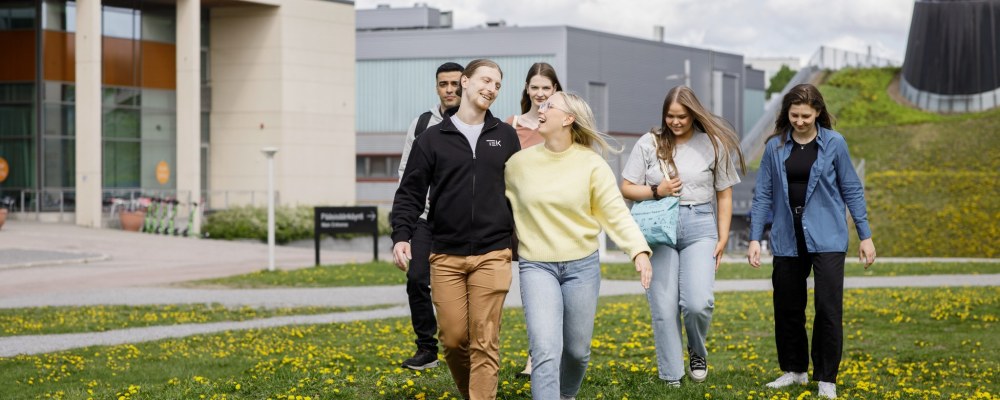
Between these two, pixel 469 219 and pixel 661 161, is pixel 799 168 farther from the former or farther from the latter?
pixel 469 219

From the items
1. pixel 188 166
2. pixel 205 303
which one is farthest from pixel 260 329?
pixel 188 166

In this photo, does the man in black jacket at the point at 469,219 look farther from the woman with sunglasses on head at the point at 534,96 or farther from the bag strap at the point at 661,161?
the bag strap at the point at 661,161

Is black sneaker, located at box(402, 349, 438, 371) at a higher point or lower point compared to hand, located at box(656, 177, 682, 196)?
lower

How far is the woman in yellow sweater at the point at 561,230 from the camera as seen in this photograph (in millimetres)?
6473

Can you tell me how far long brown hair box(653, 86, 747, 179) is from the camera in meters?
7.59

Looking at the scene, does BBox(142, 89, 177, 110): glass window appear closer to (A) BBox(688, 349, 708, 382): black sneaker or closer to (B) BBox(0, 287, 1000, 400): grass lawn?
(B) BBox(0, 287, 1000, 400): grass lawn

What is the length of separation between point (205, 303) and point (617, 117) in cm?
4591

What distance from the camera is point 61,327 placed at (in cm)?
1346

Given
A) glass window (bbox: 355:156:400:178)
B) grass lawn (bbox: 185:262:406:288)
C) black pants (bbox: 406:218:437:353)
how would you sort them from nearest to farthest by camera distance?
black pants (bbox: 406:218:437:353)
grass lawn (bbox: 185:262:406:288)
glass window (bbox: 355:156:400:178)

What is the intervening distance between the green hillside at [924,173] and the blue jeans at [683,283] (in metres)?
24.9

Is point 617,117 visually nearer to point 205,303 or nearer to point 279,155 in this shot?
point 279,155

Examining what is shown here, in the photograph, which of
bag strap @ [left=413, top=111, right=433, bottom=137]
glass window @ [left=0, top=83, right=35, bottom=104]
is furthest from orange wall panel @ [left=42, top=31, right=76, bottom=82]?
bag strap @ [left=413, top=111, right=433, bottom=137]

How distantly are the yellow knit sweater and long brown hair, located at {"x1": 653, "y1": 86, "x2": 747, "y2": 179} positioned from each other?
1.08 meters

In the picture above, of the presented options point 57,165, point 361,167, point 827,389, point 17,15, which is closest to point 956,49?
point 361,167
